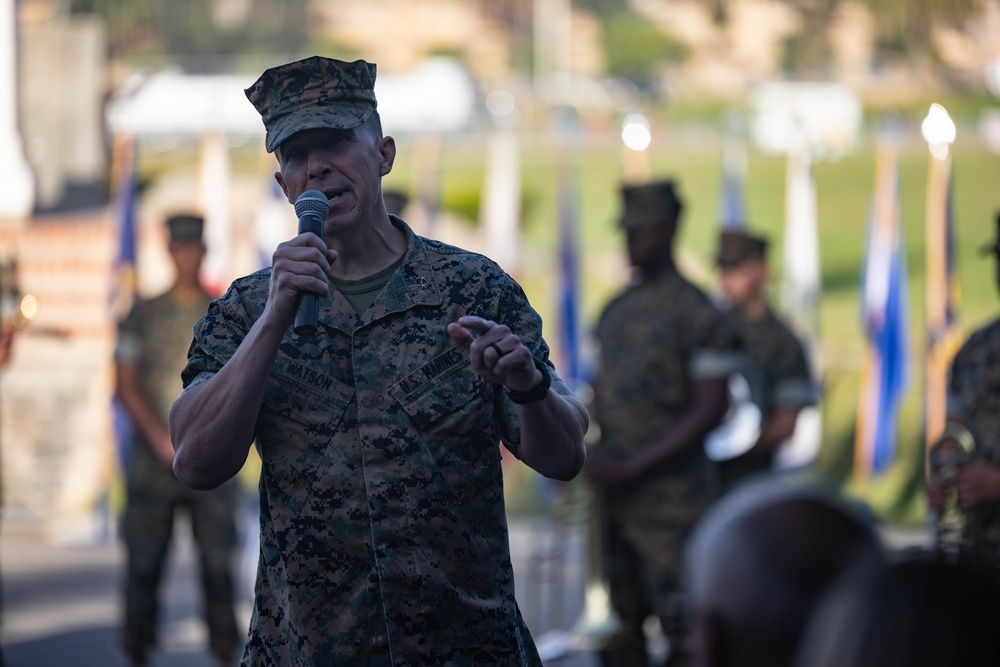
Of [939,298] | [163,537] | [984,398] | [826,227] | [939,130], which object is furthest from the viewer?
[826,227]

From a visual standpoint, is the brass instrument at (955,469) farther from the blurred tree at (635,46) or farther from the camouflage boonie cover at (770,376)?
the blurred tree at (635,46)

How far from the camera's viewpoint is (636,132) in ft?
39.9

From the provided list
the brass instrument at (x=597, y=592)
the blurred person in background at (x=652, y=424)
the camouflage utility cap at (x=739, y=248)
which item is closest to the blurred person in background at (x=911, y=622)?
the blurred person in background at (x=652, y=424)

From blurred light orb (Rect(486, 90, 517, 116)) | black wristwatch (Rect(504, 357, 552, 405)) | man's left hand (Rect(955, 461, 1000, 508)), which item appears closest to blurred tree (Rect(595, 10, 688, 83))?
blurred light orb (Rect(486, 90, 517, 116))

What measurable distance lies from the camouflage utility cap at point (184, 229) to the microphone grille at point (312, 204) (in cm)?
500

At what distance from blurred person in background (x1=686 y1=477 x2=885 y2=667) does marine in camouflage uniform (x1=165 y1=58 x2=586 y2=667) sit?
3.64 ft

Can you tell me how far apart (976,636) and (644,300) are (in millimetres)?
5120

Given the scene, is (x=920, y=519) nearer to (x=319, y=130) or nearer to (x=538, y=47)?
(x=319, y=130)

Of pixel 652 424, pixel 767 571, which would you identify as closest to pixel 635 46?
pixel 652 424

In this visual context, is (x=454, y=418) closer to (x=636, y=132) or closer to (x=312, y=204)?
(x=312, y=204)

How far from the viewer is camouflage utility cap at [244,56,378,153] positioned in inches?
111

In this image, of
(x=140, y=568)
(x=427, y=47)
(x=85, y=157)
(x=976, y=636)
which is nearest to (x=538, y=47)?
(x=427, y=47)

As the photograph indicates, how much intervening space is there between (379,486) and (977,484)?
113 inches

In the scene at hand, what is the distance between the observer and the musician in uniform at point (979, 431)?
4957 millimetres
